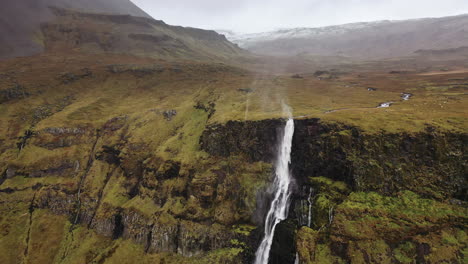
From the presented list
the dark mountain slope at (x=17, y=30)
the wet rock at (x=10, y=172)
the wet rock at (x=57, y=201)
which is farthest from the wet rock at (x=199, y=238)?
the dark mountain slope at (x=17, y=30)

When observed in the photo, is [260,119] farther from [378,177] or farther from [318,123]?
[378,177]

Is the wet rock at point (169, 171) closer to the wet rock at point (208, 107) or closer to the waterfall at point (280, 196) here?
the wet rock at point (208, 107)

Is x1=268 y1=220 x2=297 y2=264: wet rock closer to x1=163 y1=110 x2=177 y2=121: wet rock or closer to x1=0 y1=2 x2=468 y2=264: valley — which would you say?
x1=0 y1=2 x2=468 y2=264: valley

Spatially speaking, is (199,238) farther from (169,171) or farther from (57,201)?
(57,201)

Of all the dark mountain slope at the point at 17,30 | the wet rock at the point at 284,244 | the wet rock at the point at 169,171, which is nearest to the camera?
the wet rock at the point at 284,244

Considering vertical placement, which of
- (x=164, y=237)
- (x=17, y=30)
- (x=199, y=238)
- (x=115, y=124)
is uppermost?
(x=17, y=30)

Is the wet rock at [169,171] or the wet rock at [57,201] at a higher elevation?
the wet rock at [169,171]

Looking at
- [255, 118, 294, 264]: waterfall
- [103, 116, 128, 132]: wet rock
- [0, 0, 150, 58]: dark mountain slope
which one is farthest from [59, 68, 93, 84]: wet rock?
[255, 118, 294, 264]: waterfall

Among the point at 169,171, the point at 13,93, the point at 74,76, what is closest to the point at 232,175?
the point at 169,171

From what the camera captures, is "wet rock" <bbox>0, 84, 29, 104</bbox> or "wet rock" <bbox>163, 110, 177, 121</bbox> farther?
"wet rock" <bbox>0, 84, 29, 104</bbox>
